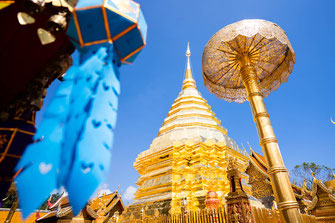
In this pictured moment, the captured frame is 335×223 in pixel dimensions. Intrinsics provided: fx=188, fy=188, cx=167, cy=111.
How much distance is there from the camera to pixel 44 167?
1048 millimetres

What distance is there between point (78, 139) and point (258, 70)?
5.81 meters

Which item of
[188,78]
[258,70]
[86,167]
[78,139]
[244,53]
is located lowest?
[86,167]

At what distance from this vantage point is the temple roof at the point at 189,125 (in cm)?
926

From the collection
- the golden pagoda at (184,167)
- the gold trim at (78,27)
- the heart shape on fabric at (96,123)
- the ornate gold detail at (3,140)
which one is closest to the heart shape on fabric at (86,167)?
the heart shape on fabric at (96,123)

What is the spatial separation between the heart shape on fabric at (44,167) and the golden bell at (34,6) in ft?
3.73

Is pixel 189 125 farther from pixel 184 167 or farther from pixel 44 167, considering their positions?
pixel 44 167

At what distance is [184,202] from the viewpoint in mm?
6805

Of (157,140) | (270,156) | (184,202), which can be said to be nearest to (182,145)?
(157,140)

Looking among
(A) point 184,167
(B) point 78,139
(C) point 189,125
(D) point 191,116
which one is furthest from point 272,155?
(D) point 191,116

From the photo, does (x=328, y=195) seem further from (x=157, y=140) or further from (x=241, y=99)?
(x=157, y=140)

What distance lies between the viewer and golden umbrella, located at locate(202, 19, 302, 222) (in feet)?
10.8

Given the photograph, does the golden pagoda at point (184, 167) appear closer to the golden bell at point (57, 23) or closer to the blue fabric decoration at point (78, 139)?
the blue fabric decoration at point (78, 139)

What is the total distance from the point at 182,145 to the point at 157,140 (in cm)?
179

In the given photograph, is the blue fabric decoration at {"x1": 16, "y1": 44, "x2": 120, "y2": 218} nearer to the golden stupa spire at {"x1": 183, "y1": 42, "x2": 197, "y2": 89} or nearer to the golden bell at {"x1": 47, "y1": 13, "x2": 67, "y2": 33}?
the golden bell at {"x1": 47, "y1": 13, "x2": 67, "y2": 33}
